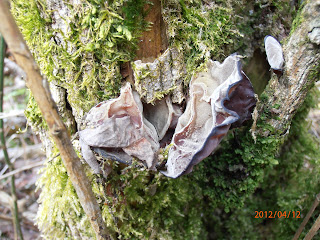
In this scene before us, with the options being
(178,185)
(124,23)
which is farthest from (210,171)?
(124,23)

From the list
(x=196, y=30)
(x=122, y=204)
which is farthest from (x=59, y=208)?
(x=196, y=30)

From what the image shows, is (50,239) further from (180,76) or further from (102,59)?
(180,76)

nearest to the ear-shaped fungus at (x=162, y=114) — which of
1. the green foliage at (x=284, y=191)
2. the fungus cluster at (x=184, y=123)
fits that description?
the fungus cluster at (x=184, y=123)

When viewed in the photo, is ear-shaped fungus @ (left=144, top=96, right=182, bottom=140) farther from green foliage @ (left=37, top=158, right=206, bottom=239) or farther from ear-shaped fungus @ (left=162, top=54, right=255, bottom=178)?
green foliage @ (left=37, top=158, right=206, bottom=239)

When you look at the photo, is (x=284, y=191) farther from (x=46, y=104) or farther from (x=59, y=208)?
(x=46, y=104)
